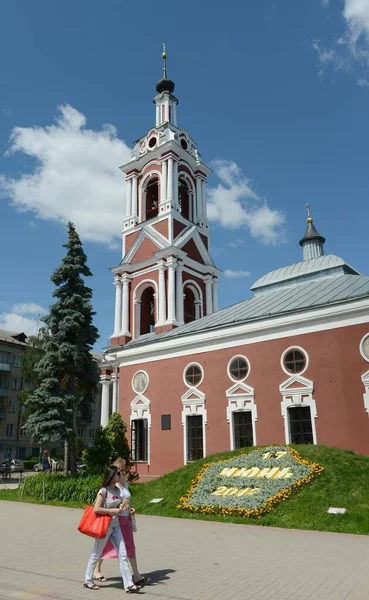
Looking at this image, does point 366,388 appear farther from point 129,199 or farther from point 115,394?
point 129,199

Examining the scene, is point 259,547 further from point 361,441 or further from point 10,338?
point 10,338

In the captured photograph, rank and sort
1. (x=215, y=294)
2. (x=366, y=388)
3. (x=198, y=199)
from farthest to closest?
(x=198, y=199) < (x=215, y=294) < (x=366, y=388)

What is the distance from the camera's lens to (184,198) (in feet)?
120

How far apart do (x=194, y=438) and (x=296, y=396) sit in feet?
18.4

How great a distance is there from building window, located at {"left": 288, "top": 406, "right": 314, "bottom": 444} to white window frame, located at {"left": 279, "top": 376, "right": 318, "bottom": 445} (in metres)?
0.14

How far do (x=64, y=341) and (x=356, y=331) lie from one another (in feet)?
43.5

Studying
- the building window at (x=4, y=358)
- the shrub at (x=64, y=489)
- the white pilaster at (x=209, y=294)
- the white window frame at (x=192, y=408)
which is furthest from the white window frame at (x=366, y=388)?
the building window at (x=4, y=358)

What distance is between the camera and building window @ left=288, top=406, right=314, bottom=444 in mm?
18078

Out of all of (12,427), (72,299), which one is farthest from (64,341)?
(12,427)

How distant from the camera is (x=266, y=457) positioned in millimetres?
15328

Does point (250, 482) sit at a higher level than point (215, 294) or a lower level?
lower

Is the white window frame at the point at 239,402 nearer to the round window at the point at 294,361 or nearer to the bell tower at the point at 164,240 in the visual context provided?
the round window at the point at 294,361

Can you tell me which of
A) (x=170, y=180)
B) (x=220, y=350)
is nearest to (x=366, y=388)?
(x=220, y=350)

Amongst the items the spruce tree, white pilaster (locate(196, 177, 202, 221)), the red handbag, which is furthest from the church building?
the red handbag
